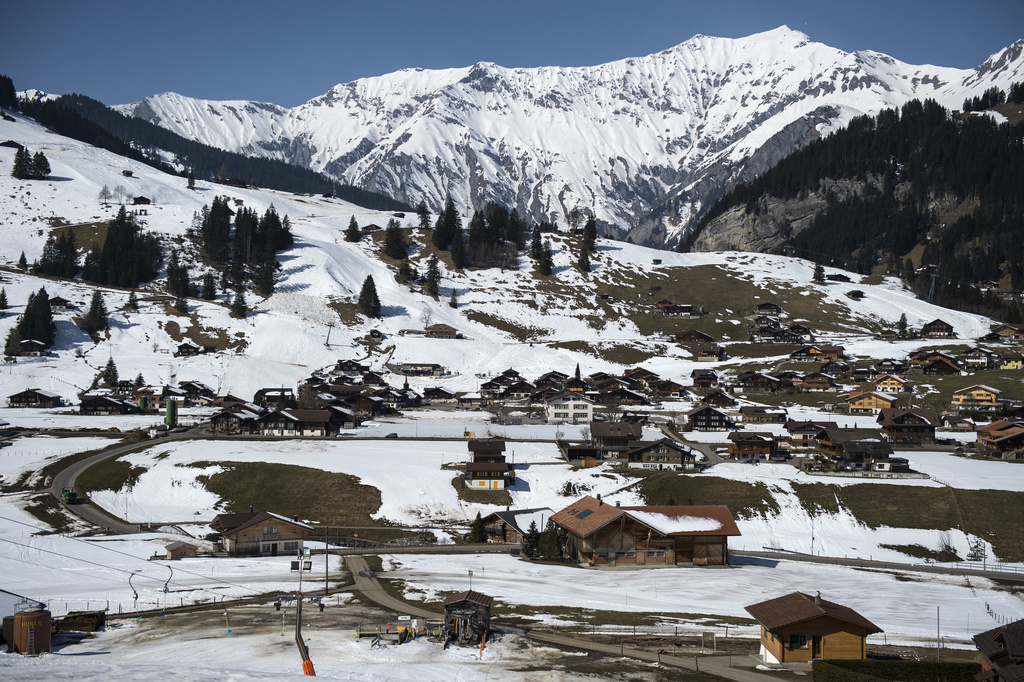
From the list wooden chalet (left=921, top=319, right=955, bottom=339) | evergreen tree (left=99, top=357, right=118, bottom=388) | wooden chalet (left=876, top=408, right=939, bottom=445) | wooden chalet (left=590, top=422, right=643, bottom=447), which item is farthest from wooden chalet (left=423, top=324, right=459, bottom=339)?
wooden chalet (left=921, top=319, right=955, bottom=339)

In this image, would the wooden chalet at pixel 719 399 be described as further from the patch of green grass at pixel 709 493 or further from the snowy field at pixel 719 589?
the snowy field at pixel 719 589

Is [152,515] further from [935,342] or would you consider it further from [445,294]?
[935,342]

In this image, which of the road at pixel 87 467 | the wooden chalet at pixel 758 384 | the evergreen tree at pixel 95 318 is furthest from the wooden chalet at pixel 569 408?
the evergreen tree at pixel 95 318

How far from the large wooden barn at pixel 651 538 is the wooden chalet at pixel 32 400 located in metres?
84.6

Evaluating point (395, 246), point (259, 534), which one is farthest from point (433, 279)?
point (259, 534)

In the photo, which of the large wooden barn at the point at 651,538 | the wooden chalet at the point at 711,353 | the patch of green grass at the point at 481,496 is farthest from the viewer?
the wooden chalet at the point at 711,353

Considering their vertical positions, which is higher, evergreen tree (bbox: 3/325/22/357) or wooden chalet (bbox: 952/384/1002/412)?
evergreen tree (bbox: 3/325/22/357)

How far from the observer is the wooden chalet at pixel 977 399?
98.2 metres

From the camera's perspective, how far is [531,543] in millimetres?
55219

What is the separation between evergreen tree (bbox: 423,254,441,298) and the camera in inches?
6909

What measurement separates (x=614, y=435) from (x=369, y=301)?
3422 inches

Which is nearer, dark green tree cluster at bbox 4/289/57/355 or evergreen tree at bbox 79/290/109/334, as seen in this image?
dark green tree cluster at bbox 4/289/57/355

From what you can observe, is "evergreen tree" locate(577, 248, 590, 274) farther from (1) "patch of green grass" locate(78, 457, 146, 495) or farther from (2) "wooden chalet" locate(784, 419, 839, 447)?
(1) "patch of green grass" locate(78, 457, 146, 495)

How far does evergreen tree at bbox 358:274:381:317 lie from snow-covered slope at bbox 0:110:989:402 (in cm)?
268
